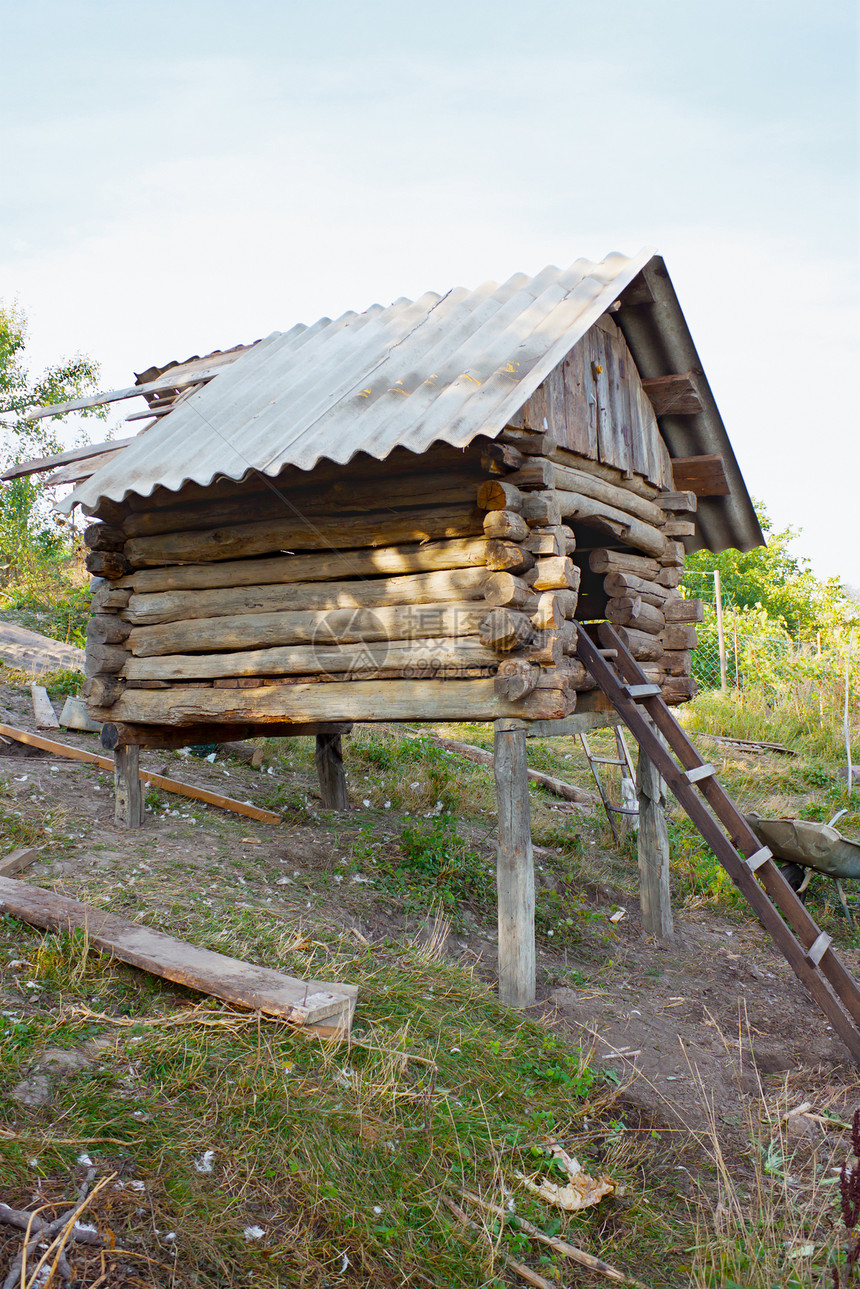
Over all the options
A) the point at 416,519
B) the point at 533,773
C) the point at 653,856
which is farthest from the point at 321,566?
the point at 533,773

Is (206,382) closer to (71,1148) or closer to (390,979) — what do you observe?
(390,979)

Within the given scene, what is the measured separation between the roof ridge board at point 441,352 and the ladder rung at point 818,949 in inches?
156

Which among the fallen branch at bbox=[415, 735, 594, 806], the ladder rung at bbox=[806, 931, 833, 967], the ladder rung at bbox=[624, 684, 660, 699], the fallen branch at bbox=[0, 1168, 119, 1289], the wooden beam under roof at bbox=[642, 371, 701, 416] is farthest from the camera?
the fallen branch at bbox=[415, 735, 594, 806]

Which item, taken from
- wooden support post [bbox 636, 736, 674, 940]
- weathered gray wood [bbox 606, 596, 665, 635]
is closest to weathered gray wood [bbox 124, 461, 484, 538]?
weathered gray wood [bbox 606, 596, 665, 635]

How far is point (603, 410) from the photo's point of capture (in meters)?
6.56

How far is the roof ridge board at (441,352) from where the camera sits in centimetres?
512

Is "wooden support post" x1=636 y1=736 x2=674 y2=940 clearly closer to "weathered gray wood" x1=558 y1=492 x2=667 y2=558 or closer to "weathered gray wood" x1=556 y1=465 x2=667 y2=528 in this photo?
"weathered gray wood" x1=558 y1=492 x2=667 y2=558

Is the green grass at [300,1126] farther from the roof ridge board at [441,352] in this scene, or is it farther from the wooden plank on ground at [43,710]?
the wooden plank on ground at [43,710]

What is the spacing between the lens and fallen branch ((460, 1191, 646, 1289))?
10.6 ft

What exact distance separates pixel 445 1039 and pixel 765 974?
365cm

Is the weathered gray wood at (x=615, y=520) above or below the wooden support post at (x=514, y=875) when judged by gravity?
above

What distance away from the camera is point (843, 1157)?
412 centimetres

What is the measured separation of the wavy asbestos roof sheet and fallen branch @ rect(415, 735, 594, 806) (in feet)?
18.6

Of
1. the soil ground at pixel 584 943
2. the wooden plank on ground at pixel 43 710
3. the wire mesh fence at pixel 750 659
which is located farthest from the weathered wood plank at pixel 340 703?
the wire mesh fence at pixel 750 659
